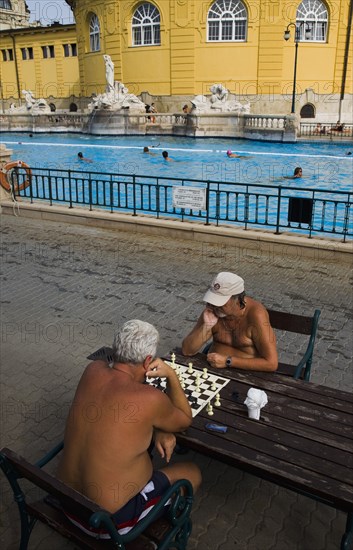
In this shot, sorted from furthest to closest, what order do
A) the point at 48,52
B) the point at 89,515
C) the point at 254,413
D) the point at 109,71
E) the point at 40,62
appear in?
the point at 40,62, the point at 48,52, the point at 109,71, the point at 254,413, the point at 89,515

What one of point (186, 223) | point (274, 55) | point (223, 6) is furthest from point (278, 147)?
point (186, 223)

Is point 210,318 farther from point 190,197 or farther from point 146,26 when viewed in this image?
point 146,26

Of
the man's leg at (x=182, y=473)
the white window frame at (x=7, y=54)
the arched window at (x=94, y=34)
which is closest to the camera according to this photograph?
the man's leg at (x=182, y=473)

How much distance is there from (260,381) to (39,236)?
849 cm

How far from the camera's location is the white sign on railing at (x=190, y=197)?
10.6 m

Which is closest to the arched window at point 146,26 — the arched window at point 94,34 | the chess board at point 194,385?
the arched window at point 94,34

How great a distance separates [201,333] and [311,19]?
4420cm

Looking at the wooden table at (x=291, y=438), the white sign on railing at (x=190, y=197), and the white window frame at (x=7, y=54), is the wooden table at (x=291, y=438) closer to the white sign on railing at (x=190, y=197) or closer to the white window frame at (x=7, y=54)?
the white sign on railing at (x=190, y=197)

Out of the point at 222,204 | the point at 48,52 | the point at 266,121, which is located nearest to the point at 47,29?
the point at 48,52

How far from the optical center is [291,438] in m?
3.05

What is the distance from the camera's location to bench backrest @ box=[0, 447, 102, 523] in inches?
90.1

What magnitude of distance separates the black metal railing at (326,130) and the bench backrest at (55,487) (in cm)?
3394

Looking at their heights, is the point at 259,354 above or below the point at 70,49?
below

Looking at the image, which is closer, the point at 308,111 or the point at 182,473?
the point at 182,473
